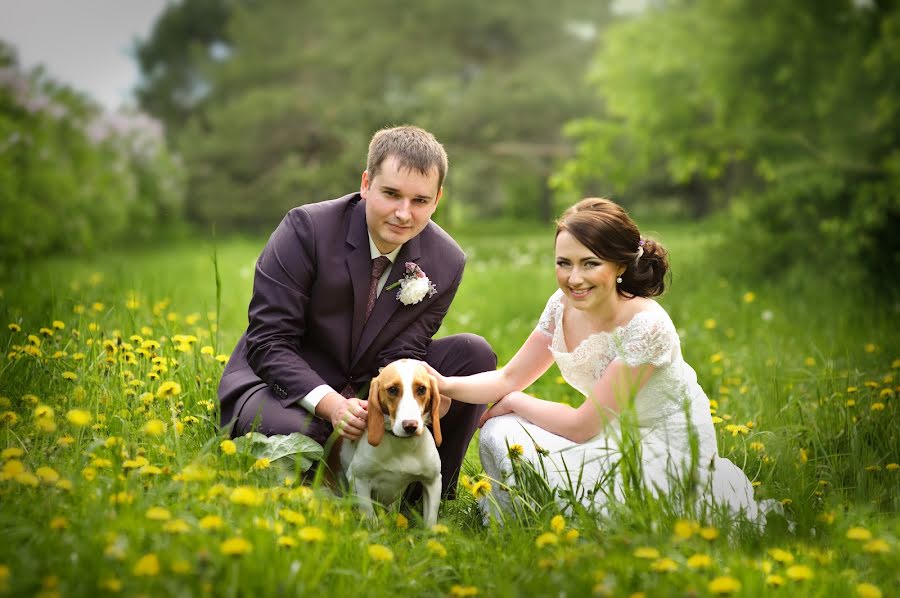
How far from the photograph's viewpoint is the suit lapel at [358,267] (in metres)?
3.59

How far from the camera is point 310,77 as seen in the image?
2500cm

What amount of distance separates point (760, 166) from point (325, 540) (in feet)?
26.6

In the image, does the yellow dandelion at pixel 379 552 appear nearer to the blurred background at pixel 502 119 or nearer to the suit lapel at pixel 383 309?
the suit lapel at pixel 383 309

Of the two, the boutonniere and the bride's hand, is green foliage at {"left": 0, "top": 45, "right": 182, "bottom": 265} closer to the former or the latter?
the boutonniere

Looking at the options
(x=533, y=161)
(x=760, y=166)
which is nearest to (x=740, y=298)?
(x=760, y=166)

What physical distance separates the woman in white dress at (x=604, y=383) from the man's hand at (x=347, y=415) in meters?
0.39

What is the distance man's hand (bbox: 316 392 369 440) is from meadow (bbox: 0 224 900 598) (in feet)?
0.77

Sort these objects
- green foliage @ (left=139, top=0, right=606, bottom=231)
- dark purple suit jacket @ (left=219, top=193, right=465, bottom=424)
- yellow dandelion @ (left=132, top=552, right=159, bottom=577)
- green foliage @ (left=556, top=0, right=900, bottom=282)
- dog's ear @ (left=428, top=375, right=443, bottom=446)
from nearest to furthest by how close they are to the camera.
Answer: yellow dandelion @ (left=132, top=552, right=159, bottom=577) < dog's ear @ (left=428, top=375, right=443, bottom=446) < dark purple suit jacket @ (left=219, top=193, right=465, bottom=424) < green foliage @ (left=556, top=0, right=900, bottom=282) < green foliage @ (left=139, top=0, right=606, bottom=231)

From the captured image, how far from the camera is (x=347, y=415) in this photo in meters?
3.14

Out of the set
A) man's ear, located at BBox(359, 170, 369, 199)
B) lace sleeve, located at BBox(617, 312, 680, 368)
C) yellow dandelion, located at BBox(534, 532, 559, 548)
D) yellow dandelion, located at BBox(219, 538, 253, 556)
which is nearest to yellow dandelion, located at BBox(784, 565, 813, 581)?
yellow dandelion, located at BBox(534, 532, 559, 548)

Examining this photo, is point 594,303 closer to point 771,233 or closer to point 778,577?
point 778,577

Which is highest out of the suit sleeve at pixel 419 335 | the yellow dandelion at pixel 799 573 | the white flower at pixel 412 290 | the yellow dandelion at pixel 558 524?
the white flower at pixel 412 290

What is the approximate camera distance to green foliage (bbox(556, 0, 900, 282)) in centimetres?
783

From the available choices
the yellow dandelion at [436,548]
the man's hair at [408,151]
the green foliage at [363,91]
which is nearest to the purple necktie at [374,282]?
the man's hair at [408,151]
